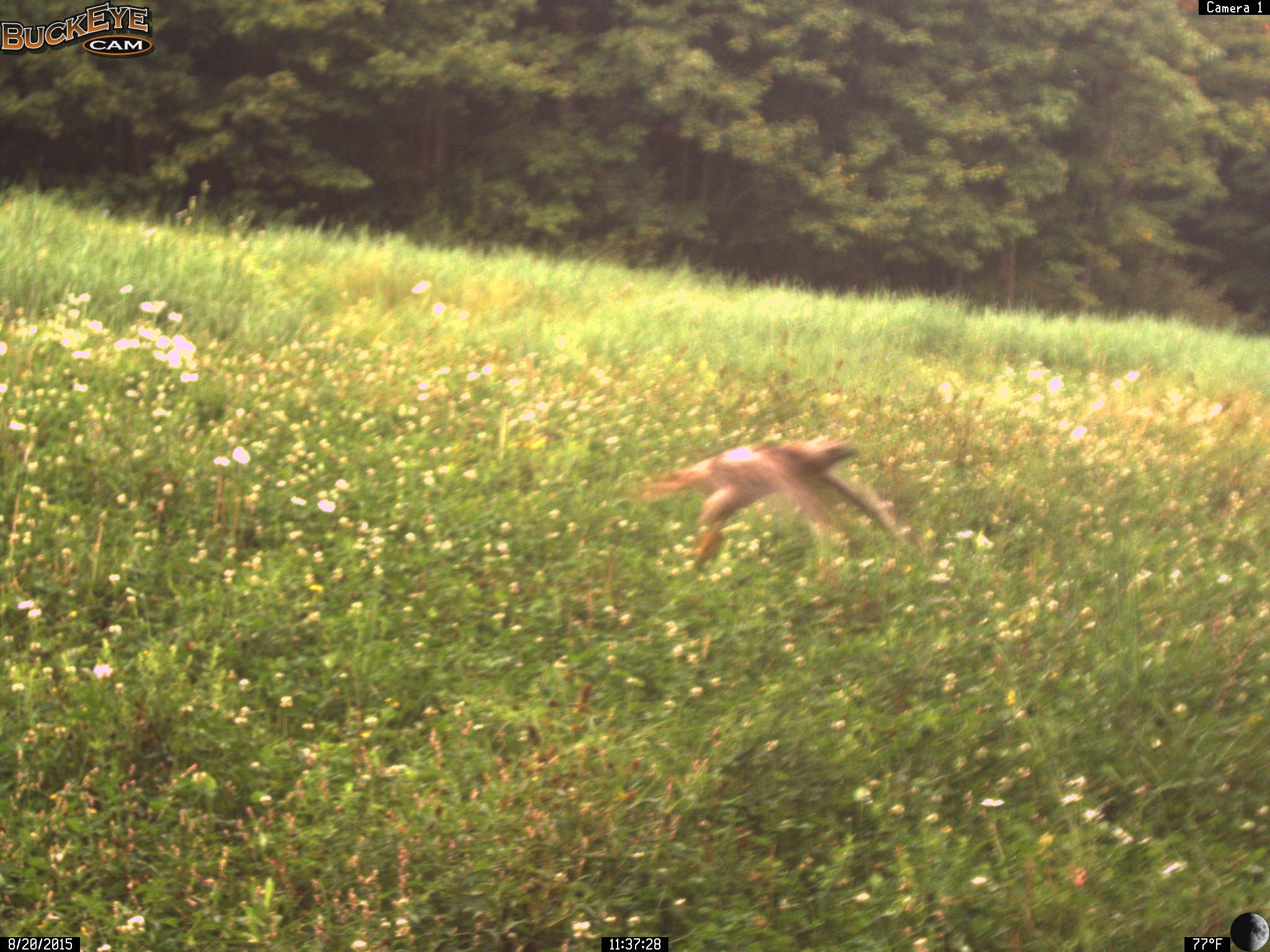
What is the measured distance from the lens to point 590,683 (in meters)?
4.05

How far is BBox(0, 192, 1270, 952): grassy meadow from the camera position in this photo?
10.6ft

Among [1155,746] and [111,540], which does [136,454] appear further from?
[1155,746]

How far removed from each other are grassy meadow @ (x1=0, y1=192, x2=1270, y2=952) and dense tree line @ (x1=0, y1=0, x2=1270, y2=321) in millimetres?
10823

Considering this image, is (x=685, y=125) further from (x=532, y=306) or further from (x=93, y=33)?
(x=532, y=306)

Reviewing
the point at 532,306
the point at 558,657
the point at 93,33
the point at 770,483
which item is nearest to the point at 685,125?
the point at 93,33

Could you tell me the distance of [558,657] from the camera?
4.23 meters

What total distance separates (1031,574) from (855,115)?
1789 cm

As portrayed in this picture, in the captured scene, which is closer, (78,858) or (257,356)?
(78,858)

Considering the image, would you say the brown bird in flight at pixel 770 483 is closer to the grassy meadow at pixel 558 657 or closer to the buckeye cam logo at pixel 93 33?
the grassy meadow at pixel 558 657

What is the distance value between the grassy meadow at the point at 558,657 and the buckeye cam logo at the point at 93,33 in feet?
23.5

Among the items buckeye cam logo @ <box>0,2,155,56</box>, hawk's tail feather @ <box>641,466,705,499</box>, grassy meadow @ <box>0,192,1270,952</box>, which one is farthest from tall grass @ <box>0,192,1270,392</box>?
hawk's tail feather @ <box>641,466,705,499</box>

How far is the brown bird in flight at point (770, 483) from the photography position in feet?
6.40

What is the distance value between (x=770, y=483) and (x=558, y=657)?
2.38m

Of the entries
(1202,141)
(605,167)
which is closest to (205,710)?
(605,167)
